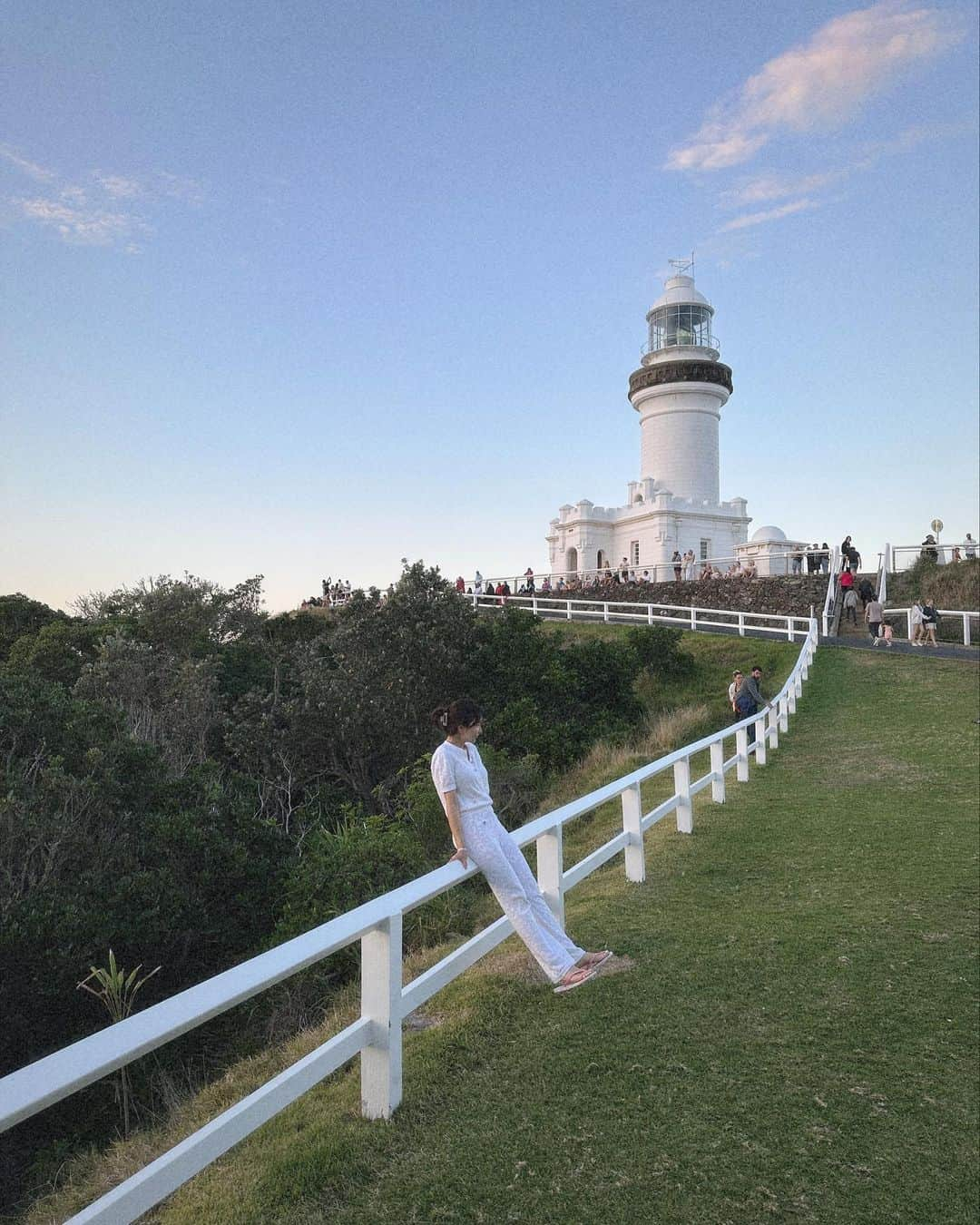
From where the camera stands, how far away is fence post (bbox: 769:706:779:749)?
45.4 ft

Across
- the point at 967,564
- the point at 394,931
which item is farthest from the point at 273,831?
the point at 967,564

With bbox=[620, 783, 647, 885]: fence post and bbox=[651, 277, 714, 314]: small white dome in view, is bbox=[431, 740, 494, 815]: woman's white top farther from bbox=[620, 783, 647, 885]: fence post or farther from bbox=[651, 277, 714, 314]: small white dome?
bbox=[651, 277, 714, 314]: small white dome

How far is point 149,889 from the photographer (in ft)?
33.7

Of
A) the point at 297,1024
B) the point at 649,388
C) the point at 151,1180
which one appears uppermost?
the point at 649,388

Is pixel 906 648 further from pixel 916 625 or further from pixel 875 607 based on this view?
pixel 875 607

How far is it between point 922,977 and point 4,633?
102ft

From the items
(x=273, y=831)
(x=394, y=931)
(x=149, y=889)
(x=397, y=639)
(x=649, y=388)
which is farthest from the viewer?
(x=649, y=388)

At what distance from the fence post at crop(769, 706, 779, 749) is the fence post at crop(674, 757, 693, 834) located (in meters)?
5.74

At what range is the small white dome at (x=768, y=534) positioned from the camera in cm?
4172

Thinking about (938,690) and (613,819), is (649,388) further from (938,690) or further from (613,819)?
(613,819)

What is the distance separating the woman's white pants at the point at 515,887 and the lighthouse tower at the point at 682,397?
41.4m

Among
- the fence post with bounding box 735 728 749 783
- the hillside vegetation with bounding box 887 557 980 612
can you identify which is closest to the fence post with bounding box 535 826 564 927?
the fence post with bounding box 735 728 749 783

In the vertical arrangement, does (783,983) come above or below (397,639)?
below

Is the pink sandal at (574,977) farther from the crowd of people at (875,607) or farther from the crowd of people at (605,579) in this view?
the crowd of people at (605,579)
